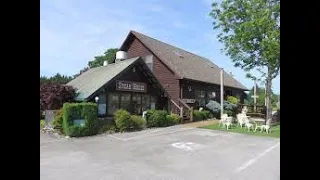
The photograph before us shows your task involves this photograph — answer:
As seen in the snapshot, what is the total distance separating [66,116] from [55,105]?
0.70 metres

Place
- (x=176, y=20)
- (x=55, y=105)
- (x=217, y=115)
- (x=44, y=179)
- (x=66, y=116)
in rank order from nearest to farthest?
(x=44, y=179), (x=176, y=20), (x=66, y=116), (x=55, y=105), (x=217, y=115)

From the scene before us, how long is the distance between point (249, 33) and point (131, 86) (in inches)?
142

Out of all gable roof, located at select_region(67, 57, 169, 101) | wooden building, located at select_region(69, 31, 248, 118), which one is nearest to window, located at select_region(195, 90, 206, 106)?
wooden building, located at select_region(69, 31, 248, 118)

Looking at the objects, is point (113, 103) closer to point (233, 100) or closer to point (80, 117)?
point (80, 117)

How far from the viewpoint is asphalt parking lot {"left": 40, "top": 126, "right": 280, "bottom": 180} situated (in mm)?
4219

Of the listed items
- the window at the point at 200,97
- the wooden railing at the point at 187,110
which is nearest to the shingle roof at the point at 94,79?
the wooden railing at the point at 187,110

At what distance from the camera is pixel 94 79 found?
8555mm

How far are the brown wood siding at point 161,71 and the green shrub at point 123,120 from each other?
2849 mm

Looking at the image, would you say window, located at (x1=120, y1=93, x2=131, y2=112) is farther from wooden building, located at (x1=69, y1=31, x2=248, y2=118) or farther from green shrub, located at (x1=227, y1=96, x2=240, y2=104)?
green shrub, located at (x1=227, y1=96, x2=240, y2=104)

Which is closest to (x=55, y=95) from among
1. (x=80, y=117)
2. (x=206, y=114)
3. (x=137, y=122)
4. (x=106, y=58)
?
(x=80, y=117)

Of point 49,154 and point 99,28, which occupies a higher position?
point 99,28

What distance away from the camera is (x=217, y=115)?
10570 millimetres
